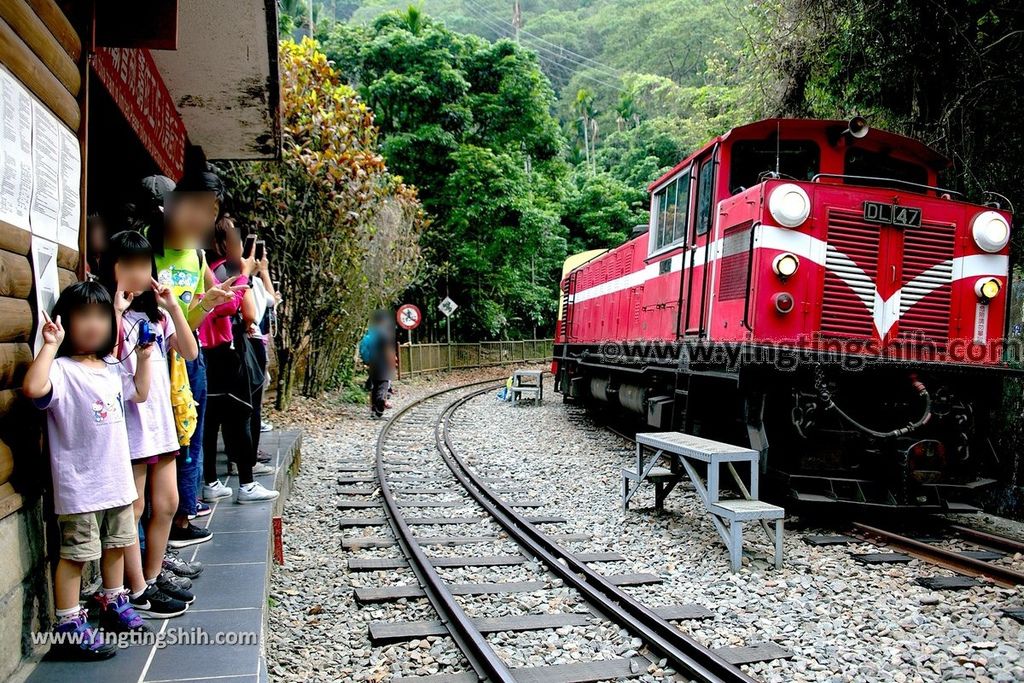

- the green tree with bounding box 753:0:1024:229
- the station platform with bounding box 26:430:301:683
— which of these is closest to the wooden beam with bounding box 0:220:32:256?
the station platform with bounding box 26:430:301:683

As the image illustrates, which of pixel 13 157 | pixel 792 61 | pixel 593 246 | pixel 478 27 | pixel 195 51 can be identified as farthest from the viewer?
pixel 478 27

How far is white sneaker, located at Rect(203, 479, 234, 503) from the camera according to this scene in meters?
5.16

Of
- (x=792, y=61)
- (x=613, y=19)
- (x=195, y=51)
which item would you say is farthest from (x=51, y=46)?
(x=613, y=19)

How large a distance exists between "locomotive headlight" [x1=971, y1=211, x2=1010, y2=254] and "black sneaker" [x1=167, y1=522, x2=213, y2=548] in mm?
6351

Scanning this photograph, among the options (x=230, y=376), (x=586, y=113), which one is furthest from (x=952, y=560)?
(x=586, y=113)

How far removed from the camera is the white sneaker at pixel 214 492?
16.9 feet

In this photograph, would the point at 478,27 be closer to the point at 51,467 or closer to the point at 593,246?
the point at 593,246

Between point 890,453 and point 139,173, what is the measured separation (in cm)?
666

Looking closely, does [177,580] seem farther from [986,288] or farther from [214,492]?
[986,288]

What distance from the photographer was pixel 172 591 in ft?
10.9

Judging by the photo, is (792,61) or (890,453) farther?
(792,61)

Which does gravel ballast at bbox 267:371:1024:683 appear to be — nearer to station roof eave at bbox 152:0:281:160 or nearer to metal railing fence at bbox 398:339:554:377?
station roof eave at bbox 152:0:281:160

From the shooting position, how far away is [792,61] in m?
10.4

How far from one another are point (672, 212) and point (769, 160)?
1455 millimetres
